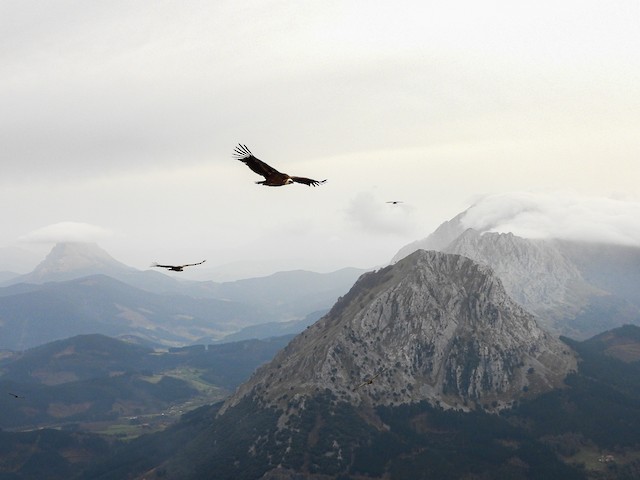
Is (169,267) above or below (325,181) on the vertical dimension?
below

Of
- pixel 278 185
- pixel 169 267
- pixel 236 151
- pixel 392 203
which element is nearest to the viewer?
pixel 236 151

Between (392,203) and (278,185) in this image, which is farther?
(392,203)

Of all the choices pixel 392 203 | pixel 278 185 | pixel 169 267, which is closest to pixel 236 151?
pixel 278 185

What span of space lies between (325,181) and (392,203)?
3606 cm

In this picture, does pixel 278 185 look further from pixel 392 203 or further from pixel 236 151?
pixel 392 203

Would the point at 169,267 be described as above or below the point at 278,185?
below

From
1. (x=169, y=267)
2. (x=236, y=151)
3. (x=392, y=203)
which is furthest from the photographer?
(x=392, y=203)

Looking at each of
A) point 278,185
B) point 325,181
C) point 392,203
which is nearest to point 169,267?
Result: point 278,185

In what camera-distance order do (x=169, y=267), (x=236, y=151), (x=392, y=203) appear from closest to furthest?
(x=236, y=151) → (x=169, y=267) → (x=392, y=203)

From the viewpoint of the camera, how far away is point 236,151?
5347cm

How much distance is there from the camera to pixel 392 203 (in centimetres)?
8925

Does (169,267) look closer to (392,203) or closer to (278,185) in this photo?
(278,185)

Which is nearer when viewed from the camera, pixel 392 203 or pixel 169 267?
pixel 169 267

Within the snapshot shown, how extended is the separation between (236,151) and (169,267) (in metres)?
16.8
